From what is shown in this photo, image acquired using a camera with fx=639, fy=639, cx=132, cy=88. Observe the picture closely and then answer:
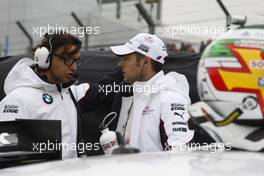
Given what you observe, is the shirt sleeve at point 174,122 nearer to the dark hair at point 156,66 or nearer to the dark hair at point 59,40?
the dark hair at point 156,66

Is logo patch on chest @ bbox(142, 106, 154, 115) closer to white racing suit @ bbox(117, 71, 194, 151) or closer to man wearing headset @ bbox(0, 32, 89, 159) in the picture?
white racing suit @ bbox(117, 71, 194, 151)

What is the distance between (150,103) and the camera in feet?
11.9

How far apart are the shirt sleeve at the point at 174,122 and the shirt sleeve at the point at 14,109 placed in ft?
2.41

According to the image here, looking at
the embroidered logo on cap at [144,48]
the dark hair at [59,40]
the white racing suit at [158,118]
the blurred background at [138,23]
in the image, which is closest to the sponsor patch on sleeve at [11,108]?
the dark hair at [59,40]

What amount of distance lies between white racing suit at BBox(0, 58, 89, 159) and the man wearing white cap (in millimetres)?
348

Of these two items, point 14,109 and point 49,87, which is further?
point 49,87

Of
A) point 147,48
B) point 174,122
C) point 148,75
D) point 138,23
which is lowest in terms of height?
point 174,122

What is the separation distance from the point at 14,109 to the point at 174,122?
851 mm

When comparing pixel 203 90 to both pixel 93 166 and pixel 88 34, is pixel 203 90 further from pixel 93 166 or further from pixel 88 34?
pixel 88 34

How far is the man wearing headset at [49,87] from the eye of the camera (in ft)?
11.0

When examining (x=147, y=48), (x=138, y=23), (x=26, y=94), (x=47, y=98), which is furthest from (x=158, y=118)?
(x=138, y=23)

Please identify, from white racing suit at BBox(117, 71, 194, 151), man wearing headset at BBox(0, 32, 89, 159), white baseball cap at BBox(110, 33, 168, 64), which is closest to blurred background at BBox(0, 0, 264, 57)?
white baseball cap at BBox(110, 33, 168, 64)

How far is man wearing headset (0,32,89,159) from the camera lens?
3.35 meters

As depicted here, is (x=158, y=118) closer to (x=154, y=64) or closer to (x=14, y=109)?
(x=154, y=64)
